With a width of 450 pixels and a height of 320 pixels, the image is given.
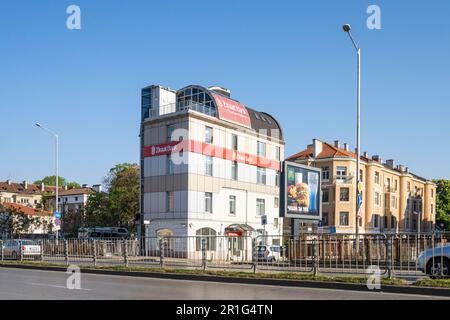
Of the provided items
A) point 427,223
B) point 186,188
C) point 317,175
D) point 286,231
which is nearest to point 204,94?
point 186,188

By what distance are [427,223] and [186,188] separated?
60659mm

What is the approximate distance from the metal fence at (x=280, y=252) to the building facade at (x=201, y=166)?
67.1 feet

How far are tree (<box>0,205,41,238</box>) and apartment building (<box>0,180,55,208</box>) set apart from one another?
58332mm

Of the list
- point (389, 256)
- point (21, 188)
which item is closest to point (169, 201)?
point (389, 256)

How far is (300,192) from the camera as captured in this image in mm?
36969

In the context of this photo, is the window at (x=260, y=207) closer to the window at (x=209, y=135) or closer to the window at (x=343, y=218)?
the window at (x=209, y=135)

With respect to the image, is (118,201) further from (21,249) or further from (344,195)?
(21,249)

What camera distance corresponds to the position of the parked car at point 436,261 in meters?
14.7

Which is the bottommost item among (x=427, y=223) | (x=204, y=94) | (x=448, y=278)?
(x=427, y=223)

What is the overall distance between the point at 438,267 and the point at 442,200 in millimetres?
93702

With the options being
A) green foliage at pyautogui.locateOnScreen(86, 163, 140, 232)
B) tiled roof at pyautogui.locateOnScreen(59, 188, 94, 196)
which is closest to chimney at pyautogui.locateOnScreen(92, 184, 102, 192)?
tiled roof at pyautogui.locateOnScreen(59, 188, 94, 196)

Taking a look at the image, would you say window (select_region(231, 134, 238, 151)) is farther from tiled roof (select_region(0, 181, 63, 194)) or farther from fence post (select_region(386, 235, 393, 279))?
tiled roof (select_region(0, 181, 63, 194))
